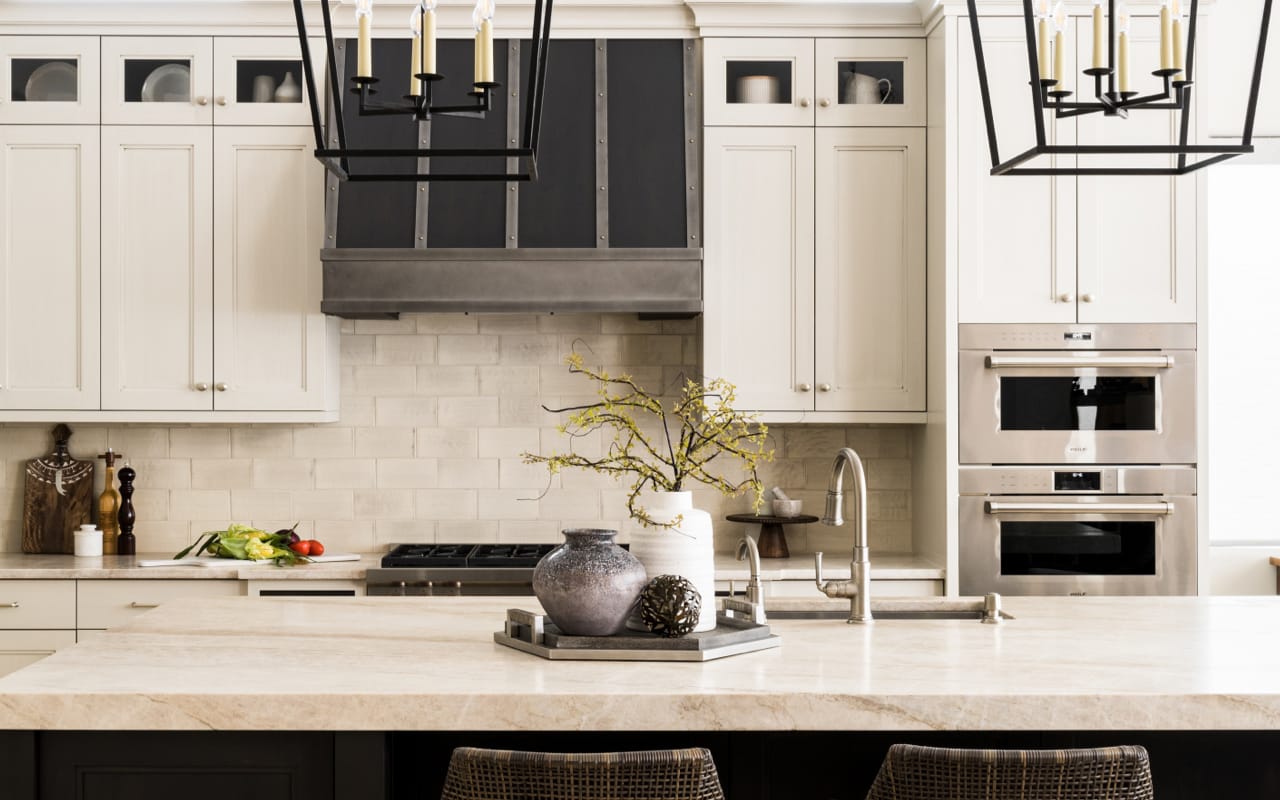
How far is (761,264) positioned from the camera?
4.44 meters

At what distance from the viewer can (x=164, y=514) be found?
15.6 feet

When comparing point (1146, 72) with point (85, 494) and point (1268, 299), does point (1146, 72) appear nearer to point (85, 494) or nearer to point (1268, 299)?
point (1268, 299)

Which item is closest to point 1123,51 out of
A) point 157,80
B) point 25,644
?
point 157,80

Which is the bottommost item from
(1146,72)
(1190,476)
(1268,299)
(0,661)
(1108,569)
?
(0,661)

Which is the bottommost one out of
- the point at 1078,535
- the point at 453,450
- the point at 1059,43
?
the point at 1078,535

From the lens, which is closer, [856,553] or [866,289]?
[856,553]

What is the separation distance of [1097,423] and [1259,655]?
1.98m

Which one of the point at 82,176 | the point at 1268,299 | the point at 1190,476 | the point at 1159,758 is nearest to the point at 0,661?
the point at 82,176

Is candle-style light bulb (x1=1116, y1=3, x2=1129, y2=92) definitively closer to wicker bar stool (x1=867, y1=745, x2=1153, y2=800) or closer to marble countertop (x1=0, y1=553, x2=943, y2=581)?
wicker bar stool (x1=867, y1=745, x2=1153, y2=800)

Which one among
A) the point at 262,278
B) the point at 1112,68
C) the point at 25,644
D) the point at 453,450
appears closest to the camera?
the point at 1112,68

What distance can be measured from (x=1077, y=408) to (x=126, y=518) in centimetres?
353

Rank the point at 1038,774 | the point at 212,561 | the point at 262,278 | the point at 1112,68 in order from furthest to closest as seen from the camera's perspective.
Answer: the point at 262,278, the point at 212,561, the point at 1112,68, the point at 1038,774

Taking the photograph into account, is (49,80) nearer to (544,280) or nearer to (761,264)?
(544,280)

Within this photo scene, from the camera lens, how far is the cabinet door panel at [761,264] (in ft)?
14.5
